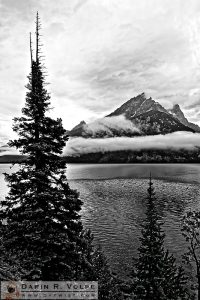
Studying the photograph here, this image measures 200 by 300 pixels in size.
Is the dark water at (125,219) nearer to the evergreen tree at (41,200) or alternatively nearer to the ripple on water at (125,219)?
the ripple on water at (125,219)

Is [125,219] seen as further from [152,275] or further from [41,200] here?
[41,200]

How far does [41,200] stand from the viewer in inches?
628

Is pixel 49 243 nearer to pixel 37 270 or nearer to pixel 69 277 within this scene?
pixel 37 270

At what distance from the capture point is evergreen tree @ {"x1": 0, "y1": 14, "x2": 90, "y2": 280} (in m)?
15.1

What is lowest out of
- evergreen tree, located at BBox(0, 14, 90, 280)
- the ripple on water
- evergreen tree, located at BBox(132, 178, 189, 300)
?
the ripple on water

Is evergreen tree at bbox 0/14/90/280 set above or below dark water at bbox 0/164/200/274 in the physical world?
above

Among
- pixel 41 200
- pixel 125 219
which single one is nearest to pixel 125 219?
pixel 125 219

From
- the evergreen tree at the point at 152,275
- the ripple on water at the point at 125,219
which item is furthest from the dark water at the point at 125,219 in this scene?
the evergreen tree at the point at 152,275

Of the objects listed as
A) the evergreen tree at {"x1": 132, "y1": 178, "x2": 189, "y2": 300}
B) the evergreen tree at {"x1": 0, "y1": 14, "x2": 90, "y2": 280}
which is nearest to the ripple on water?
the evergreen tree at {"x1": 132, "y1": 178, "x2": 189, "y2": 300}

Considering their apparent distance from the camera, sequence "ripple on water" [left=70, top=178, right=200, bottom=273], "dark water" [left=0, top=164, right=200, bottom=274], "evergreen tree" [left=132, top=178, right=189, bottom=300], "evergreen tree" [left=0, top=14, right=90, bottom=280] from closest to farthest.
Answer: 1. "evergreen tree" [left=0, top=14, right=90, bottom=280]
2. "evergreen tree" [left=132, top=178, right=189, bottom=300]
3. "dark water" [left=0, top=164, right=200, bottom=274]
4. "ripple on water" [left=70, top=178, right=200, bottom=273]

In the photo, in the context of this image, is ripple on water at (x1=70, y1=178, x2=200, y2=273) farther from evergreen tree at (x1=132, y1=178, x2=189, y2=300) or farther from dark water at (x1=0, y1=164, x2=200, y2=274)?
evergreen tree at (x1=132, y1=178, x2=189, y2=300)

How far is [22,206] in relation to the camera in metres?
15.7

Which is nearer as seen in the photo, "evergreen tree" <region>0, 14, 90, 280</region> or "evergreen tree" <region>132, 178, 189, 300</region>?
"evergreen tree" <region>0, 14, 90, 280</region>

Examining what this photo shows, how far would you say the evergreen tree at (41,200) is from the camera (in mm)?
15141
